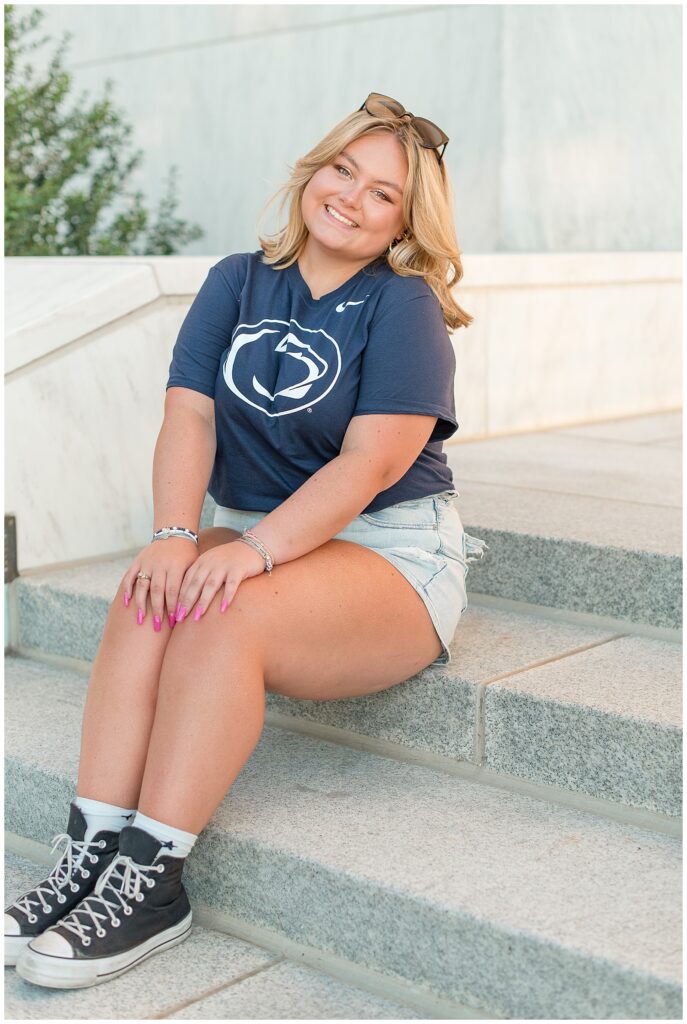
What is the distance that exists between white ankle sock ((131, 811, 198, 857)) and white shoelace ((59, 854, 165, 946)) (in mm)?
36

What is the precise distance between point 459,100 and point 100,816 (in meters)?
4.21

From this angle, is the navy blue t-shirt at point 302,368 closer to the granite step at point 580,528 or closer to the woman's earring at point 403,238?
the woman's earring at point 403,238

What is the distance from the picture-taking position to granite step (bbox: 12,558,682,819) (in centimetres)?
240

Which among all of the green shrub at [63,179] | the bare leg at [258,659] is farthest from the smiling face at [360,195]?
the green shrub at [63,179]

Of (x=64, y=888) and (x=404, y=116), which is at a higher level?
(x=404, y=116)

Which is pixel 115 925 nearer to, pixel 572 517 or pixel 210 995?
pixel 210 995

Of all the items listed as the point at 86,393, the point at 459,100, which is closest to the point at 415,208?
the point at 86,393

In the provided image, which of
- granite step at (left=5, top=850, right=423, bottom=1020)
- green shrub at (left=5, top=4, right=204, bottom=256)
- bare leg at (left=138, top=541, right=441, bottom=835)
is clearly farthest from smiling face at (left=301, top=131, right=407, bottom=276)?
green shrub at (left=5, top=4, right=204, bottom=256)

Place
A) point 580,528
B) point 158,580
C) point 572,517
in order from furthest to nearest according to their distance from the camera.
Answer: point 572,517 < point 580,528 < point 158,580

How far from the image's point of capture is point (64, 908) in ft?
7.49

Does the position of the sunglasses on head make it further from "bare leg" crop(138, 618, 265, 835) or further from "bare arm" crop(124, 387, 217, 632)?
"bare leg" crop(138, 618, 265, 835)

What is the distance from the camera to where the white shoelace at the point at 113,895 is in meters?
2.20

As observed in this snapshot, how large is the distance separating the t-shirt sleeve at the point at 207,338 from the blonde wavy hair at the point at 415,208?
0.49 feet

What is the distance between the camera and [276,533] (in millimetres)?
2428
